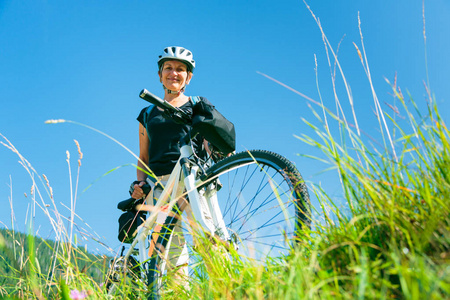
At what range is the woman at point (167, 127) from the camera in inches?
161

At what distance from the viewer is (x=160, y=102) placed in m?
3.24

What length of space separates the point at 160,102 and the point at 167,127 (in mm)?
1007

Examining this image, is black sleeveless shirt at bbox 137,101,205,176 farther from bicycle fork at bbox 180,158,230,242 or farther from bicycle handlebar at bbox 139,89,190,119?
bicycle fork at bbox 180,158,230,242

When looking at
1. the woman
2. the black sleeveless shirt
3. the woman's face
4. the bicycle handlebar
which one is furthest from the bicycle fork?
the woman's face

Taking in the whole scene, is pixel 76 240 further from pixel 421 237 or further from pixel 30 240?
pixel 421 237

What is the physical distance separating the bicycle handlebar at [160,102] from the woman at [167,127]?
0.37m

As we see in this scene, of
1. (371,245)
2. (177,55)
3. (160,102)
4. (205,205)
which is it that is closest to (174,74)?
(177,55)

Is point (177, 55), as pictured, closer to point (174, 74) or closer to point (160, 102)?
point (174, 74)

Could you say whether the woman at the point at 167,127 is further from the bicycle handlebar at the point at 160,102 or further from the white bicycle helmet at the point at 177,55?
the bicycle handlebar at the point at 160,102

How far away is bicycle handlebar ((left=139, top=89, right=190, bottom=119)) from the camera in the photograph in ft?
10.2

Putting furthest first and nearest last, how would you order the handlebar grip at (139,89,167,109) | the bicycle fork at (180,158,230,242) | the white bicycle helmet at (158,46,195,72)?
1. the white bicycle helmet at (158,46,195,72)
2. the handlebar grip at (139,89,167,109)
3. the bicycle fork at (180,158,230,242)

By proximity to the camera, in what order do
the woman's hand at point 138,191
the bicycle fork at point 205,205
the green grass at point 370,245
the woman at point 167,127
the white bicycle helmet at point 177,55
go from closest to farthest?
the green grass at point 370,245, the bicycle fork at point 205,205, the woman's hand at point 138,191, the woman at point 167,127, the white bicycle helmet at point 177,55

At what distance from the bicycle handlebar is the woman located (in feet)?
1.22

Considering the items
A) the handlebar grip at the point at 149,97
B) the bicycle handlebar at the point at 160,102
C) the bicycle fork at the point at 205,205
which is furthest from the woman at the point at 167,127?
the bicycle fork at the point at 205,205
